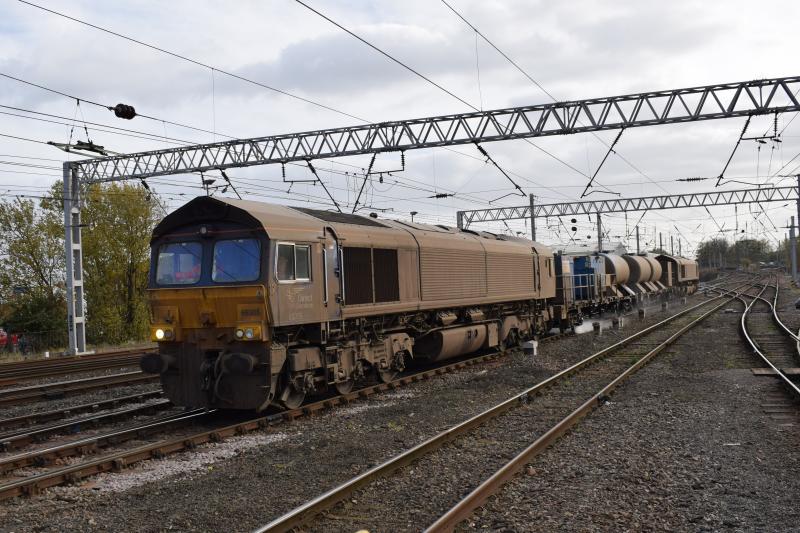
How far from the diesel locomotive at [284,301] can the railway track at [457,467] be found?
3.15 metres

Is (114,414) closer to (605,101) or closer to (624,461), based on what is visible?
(624,461)

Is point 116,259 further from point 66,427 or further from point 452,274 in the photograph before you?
point 66,427

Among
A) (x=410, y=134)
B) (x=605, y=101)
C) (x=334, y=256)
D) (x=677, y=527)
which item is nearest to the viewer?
(x=677, y=527)

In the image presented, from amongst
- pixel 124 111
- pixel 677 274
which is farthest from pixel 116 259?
pixel 677 274

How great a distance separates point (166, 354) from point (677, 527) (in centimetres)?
860

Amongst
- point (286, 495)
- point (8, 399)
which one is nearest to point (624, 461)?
point (286, 495)

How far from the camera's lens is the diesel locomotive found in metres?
11.2

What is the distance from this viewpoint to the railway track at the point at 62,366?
19406 millimetres

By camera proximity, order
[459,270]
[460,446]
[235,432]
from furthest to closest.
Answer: [459,270] → [235,432] → [460,446]

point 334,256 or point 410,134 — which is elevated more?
point 410,134

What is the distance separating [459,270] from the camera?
18.0 metres

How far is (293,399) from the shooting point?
12.1 metres

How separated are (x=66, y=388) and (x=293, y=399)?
7388 mm

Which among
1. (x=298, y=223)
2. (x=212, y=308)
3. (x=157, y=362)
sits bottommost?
(x=157, y=362)
